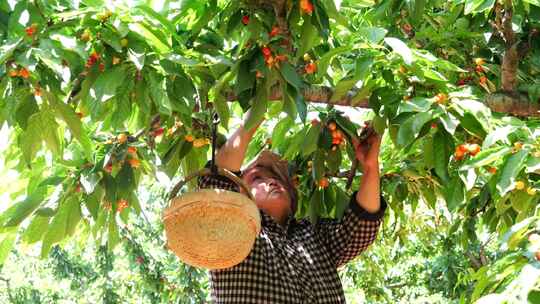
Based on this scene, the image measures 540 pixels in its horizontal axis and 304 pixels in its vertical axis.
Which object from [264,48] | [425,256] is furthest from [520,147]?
[425,256]

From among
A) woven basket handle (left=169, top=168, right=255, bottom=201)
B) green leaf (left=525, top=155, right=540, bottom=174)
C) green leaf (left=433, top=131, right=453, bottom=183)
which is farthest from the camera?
woven basket handle (left=169, top=168, right=255, bottom=201)

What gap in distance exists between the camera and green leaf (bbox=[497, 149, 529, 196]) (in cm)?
204

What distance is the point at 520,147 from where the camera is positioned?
6.99ft

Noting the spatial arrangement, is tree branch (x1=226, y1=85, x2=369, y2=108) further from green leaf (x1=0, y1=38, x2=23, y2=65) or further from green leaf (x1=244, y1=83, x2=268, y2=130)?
green leaf (x1=0, y1=38, x2=23, y2=65)

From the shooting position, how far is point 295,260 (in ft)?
9.92

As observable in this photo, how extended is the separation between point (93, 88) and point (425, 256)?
6.68 m

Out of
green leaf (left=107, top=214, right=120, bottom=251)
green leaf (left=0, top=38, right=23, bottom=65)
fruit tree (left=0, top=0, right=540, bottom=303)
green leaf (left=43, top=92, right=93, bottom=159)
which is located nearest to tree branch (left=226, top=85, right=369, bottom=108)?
fruit tree (left=0, top=0, right=540, bottom=303)

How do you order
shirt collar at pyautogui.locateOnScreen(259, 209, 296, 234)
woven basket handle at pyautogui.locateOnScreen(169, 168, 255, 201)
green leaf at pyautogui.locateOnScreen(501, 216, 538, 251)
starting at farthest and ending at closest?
shirt collar at pyautogui.locateOnScreen(259, 209, 296, 234), woven basket handle at pyautogui.locateOnScreen(169, 168, 255, 201), green leaf at pyautogui.locateOnScreen(501, 216, 538, 251)

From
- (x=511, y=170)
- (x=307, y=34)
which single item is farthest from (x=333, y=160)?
(x=511, y=170)

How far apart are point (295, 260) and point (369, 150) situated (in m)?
0.46

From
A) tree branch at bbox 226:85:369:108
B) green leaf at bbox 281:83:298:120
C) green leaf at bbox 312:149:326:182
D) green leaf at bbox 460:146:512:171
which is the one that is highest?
green leaf at bbox 460:146:512:171

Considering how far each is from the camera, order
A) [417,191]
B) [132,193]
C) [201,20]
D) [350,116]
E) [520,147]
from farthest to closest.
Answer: [417,191] < [350,116] < [132,193] < [201,20] < [520,147]

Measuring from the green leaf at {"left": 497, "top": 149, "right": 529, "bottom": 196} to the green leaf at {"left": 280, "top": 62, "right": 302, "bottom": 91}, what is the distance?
22.1 inches

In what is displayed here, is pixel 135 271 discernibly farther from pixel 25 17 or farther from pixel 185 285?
pixel 25 17
